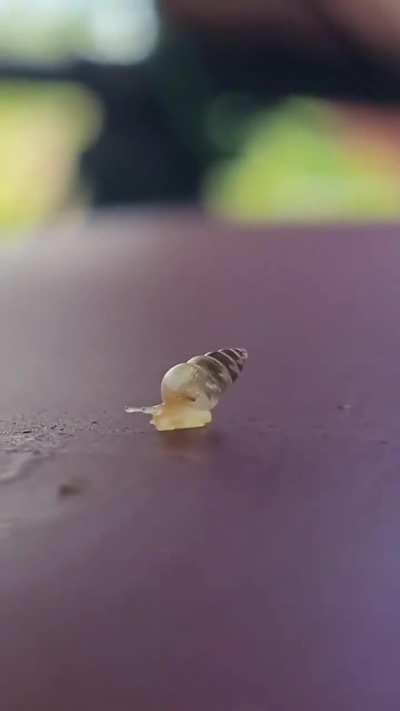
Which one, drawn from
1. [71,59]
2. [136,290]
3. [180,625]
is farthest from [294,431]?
[71,59]

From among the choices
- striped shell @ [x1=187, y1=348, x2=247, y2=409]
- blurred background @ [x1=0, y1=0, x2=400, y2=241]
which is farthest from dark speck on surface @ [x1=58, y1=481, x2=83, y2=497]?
blurred background @ [x1=0, y1=0, x2=400, y2=241]

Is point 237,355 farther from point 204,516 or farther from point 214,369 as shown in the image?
point 204,516

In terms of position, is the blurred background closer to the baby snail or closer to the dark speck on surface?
the baby snail

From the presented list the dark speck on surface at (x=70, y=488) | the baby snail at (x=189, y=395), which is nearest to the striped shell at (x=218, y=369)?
the baby snail at (x=189, y=395)

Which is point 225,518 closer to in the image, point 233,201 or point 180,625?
point 180,625

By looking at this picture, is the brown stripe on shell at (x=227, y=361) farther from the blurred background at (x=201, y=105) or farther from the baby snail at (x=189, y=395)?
the blurred background at (x=201, y=105)
